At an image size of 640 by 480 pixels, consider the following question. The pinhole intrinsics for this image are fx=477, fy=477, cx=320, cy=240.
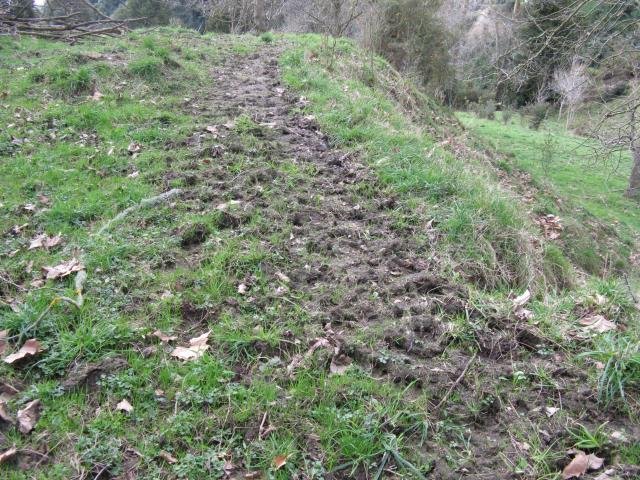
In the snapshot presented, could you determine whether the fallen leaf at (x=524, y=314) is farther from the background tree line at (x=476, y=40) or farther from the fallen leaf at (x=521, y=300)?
the background tree line at (x=476, y=40)

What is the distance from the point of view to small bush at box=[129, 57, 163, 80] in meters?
7.86

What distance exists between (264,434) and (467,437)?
3.55 feet

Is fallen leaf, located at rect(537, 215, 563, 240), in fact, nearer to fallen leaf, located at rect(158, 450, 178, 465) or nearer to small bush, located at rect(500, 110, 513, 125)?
fallen leaf, located at rect(158, 450, 178, 465)

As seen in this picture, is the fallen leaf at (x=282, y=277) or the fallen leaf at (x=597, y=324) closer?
the fallen leaf at (x=597, y=324)

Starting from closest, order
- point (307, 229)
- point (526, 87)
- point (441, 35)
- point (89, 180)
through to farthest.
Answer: point (307, 229) < point (89, 180) < point (441, 35) < point (526, 87)

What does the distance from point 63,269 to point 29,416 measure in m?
1.34

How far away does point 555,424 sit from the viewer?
8.57 feet

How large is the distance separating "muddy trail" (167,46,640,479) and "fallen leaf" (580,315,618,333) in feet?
1.20

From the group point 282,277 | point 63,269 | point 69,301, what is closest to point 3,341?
point 69,301

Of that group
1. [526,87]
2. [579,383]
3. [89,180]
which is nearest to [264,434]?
[579,383]

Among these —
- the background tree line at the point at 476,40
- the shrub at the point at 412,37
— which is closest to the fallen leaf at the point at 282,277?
the background tree line at the point at 476,40

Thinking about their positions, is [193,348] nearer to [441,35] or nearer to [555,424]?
[555,424]

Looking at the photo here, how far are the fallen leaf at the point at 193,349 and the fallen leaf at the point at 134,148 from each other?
3432mm

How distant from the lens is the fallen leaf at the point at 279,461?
228 cm
